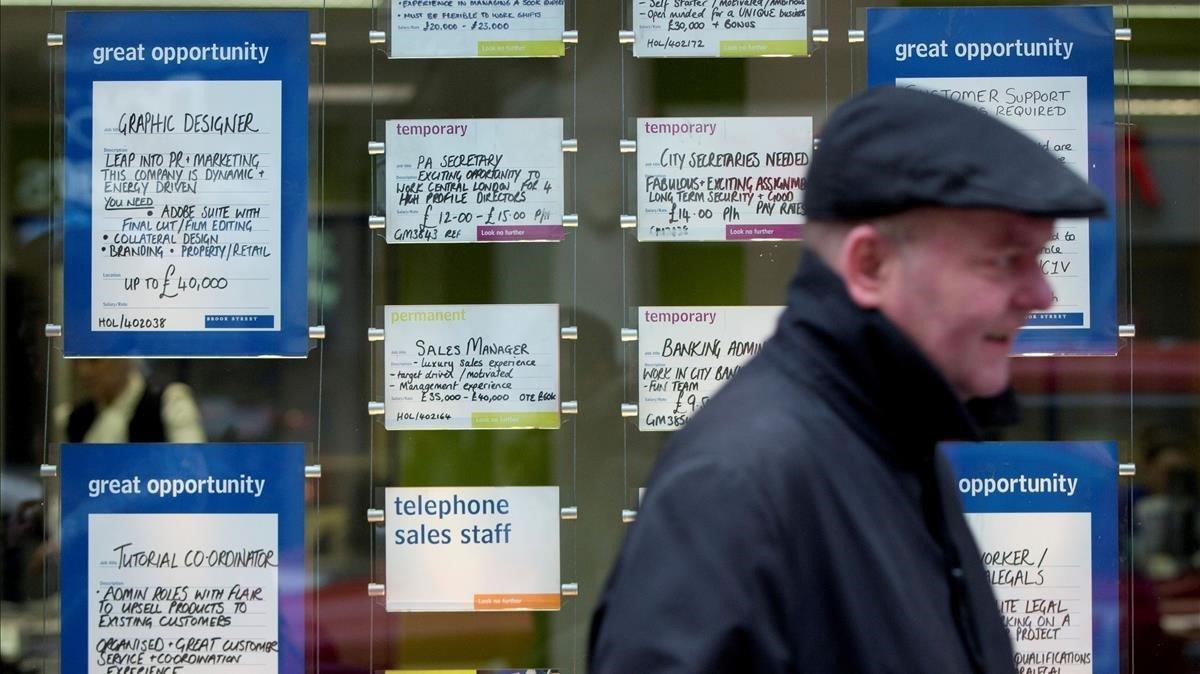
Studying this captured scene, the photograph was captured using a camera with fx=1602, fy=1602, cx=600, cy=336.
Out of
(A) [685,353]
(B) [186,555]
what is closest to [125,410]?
(B) [186,555]

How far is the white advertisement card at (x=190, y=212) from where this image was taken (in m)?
4.37

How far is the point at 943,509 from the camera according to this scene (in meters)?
2.04

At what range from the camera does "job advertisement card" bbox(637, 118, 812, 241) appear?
4.33 m

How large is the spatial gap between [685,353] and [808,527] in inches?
99.7

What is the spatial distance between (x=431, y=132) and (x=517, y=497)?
102 centimetres

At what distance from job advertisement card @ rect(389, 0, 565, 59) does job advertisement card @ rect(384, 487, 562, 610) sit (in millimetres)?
1205

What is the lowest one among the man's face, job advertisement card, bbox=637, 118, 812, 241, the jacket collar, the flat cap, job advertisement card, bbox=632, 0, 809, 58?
the jacket collar

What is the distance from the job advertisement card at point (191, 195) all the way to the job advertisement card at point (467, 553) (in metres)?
0.56

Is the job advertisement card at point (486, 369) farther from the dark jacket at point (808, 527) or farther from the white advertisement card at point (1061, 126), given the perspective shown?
the dark jacket at point (808, 527)

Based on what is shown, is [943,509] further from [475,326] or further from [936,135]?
[475,326]

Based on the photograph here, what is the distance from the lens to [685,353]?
4316mm

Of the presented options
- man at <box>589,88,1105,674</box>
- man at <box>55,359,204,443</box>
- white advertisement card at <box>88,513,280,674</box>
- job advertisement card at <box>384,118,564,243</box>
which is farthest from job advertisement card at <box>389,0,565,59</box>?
man at <box>589,88,1105,674</box>

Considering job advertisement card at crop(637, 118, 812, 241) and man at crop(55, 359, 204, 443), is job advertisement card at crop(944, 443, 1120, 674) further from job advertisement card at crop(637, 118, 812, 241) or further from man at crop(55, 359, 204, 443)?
man at crop(55, 359, 204, 443)

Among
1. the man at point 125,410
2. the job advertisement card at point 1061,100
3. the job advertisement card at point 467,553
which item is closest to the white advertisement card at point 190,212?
the man at point 125,410
